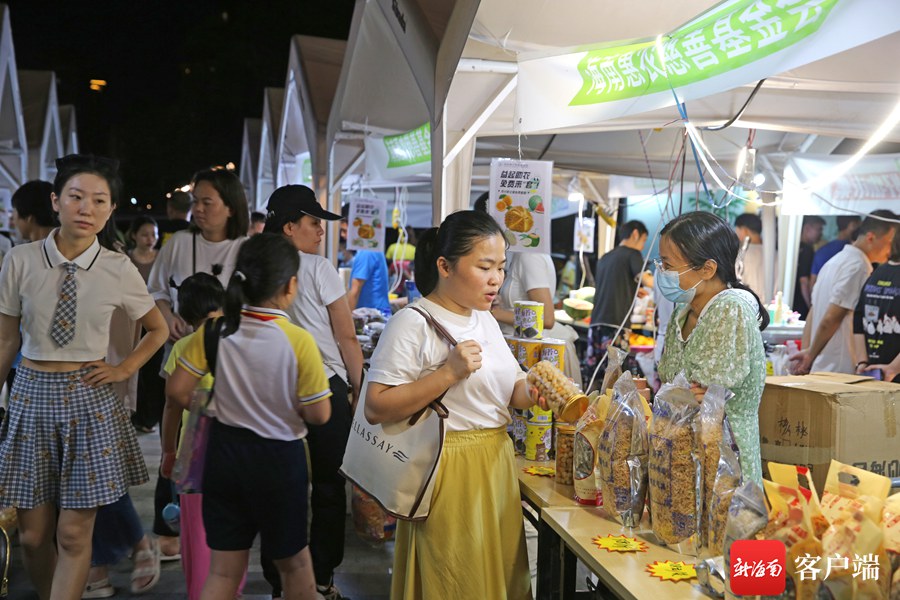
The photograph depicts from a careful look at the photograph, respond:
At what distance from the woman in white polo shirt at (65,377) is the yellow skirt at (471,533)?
4.76 feet

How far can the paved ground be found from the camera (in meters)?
3.62

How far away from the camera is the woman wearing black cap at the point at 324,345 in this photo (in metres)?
3.32

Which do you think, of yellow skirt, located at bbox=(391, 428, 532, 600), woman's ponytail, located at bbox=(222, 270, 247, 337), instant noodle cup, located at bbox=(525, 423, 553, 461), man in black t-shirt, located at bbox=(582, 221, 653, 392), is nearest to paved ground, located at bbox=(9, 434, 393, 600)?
instant noodle cup, located at bbox=(525, 423, 553, 461)

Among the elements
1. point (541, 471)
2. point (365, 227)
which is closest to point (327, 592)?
point (541, 471)

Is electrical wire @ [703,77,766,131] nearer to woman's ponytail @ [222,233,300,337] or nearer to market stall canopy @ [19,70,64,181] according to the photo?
woman's ponytail @ [222,233,300,337]

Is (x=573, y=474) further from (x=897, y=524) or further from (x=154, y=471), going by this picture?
(x=154, y=471)

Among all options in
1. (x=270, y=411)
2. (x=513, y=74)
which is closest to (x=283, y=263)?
(x=270, y=411)

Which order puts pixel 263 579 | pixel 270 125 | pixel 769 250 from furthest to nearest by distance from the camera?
pixel 270 125
pixel 769 250
pixel 263 579

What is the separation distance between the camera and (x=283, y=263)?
2512mm

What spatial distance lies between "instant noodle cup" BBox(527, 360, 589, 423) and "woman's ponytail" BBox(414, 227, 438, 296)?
41 cm

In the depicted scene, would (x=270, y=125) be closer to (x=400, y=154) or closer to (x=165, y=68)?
(x=400, y=154)

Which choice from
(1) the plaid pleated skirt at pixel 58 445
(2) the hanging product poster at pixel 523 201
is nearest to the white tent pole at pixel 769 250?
(2) the hanging product poster at pixel 523 201

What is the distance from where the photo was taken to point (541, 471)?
102 inches

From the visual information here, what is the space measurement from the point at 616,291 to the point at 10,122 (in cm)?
1070
